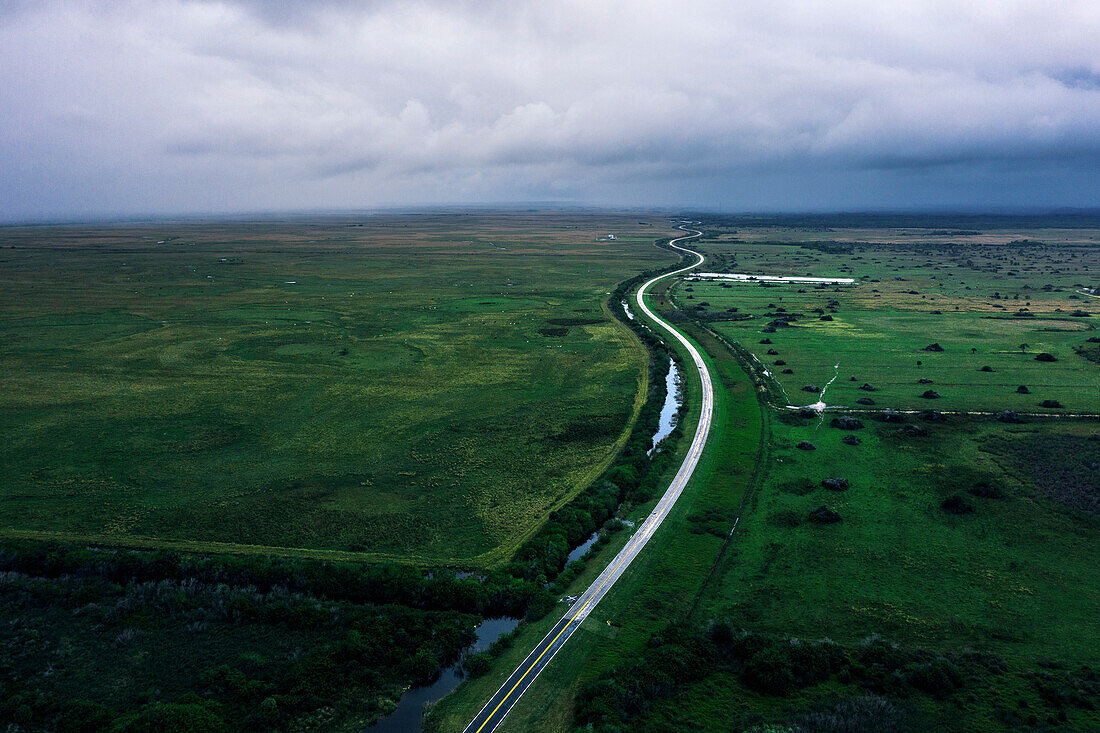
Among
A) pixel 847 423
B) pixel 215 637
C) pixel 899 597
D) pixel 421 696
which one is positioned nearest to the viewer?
pixel 421 696

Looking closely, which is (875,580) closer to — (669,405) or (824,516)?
(824,516)

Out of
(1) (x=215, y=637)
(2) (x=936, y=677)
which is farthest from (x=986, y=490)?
(1) (x=215, y=637)

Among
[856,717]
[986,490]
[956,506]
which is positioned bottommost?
[856,717]

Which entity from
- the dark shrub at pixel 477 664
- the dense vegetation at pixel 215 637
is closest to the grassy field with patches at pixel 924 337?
the dark shrub at pixel 477 664

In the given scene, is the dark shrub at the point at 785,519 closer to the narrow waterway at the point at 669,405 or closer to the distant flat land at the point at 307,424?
the narrow waterway at the point at 669,405

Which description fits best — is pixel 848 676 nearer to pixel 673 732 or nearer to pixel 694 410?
pixel 673 732

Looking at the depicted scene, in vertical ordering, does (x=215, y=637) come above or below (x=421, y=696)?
above
